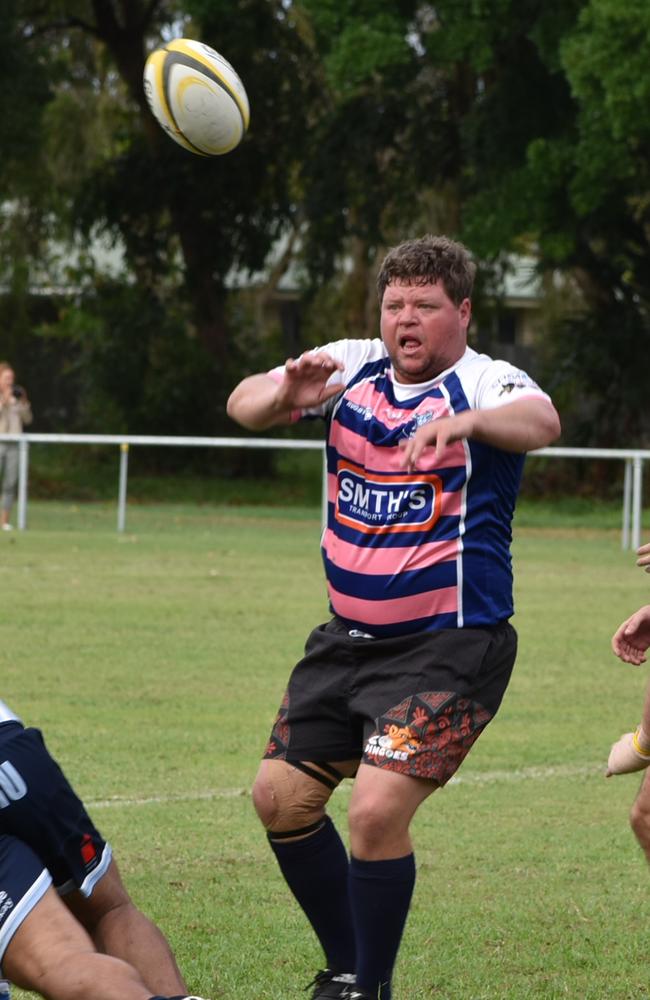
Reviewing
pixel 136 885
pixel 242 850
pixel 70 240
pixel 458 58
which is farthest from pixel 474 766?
pixel 70 240

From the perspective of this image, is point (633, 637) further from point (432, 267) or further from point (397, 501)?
point (432, 267)

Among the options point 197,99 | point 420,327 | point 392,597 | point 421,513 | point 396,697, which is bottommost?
point 396,697

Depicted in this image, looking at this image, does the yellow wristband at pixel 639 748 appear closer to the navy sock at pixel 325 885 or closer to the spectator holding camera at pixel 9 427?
the navy sock at pixel 325 885

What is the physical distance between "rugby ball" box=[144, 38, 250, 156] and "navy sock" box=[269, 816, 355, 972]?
12.1 feet

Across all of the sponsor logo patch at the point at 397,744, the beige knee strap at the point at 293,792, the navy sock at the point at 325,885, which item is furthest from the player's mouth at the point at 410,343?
the navy sock at the point at 325,885

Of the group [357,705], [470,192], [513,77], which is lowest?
[357,705]

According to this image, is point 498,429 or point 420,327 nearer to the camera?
point 498,429

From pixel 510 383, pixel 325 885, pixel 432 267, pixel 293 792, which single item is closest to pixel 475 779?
pixel 325 885

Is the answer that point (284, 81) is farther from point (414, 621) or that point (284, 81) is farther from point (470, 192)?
point (414, 621)

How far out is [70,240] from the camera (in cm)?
3544

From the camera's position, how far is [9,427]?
22344 millimetres

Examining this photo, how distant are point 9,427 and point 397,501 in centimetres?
1831

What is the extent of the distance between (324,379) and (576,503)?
927 inches

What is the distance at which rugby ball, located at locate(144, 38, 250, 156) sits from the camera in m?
7.47
